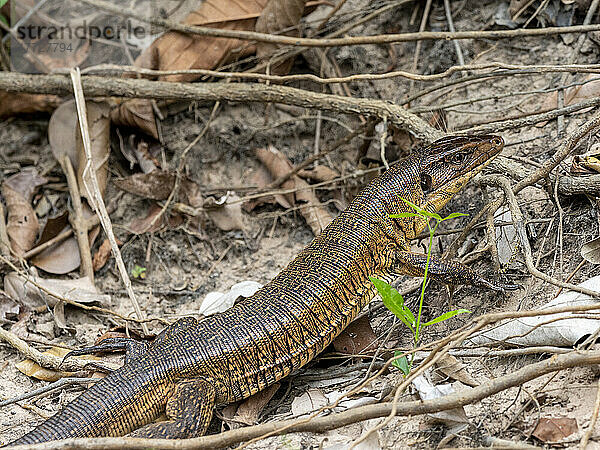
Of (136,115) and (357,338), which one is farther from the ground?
(136,115)

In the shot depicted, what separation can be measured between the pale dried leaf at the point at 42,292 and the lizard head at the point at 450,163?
2.71 m

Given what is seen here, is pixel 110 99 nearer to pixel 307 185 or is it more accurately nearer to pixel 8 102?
pixel 8 102

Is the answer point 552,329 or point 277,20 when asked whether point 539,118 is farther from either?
point 277,20

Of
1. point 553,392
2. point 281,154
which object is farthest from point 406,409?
point 281,154

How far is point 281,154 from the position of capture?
20.2 feet

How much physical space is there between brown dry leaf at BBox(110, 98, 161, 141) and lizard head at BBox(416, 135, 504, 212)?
2.78 meters

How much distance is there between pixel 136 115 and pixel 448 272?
3447mm

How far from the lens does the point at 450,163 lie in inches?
172

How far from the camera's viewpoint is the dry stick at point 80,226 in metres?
5.31

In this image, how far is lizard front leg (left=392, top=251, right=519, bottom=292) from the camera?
3.90 meters

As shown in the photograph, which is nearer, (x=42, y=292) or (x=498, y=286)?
(x=498, y=286)

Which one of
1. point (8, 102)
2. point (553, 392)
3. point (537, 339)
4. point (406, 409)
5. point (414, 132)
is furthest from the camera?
point (8, 102)

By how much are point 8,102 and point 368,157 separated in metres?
3.70

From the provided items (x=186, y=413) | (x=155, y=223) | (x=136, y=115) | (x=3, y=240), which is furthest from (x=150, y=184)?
(x=186, y=413)
